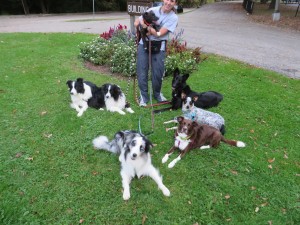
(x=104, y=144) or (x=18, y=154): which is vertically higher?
(x=104, y=144)

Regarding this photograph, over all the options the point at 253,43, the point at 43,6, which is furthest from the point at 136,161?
the point at 43,6

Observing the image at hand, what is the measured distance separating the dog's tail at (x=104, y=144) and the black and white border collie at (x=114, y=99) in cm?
130

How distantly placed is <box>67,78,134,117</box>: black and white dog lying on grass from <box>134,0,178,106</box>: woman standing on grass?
56 cm

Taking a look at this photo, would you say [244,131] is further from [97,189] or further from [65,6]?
[65,6]

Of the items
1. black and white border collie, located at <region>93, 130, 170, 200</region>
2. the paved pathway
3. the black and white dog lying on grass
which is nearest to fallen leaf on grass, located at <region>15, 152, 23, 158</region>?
the black and white dog lying on grass

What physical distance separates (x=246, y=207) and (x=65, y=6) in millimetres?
32012

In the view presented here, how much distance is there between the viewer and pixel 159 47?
227 inches

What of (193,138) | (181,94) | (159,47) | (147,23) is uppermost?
(147,23)

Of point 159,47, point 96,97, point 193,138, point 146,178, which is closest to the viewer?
point 146,178

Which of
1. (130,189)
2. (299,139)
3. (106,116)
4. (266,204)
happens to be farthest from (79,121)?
(299,139)

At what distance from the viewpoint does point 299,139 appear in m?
5.57

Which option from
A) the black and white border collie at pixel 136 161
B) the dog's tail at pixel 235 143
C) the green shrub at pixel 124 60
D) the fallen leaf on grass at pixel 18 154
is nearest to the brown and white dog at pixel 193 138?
the dog's tail at pixel 235 143

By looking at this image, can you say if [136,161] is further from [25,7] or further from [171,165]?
[25,7]

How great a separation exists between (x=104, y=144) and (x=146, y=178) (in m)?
1.08
